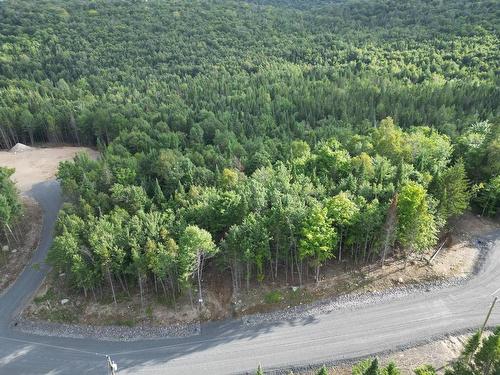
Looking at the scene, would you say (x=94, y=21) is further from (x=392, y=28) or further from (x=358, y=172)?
(x=358, y=172)

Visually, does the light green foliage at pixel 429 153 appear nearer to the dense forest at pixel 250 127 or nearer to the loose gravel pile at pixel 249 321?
the dense forest at pixel 250 127

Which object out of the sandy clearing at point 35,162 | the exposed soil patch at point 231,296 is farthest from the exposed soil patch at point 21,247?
the sandy clearing at point 35,162

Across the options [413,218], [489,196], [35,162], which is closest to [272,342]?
[413,218]

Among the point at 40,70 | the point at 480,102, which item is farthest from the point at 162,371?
the point at 40,70

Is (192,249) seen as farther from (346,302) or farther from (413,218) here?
(413,218)

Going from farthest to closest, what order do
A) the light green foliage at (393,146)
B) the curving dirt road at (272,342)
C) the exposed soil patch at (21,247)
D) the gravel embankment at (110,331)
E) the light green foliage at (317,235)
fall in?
the light green foliage at (393,146) → the exposed soil patch at (21,247) → the gravel embankment at (110,331) → the light green foliage at (317,235) → the curving dirt road at (272,342)

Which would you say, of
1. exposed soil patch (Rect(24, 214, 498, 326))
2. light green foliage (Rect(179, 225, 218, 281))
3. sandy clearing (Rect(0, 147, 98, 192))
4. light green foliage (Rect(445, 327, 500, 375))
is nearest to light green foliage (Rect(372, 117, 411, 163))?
exposed soil patch (Rect(24, 214, 498, 326))
